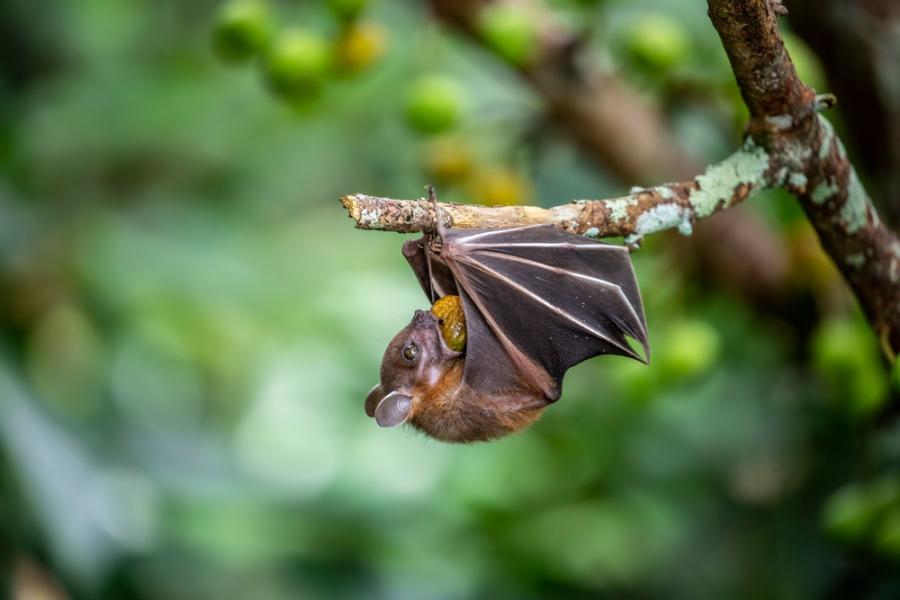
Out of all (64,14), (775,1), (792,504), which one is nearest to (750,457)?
(792,504)

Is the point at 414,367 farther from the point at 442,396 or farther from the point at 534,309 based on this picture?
the point at 534,309

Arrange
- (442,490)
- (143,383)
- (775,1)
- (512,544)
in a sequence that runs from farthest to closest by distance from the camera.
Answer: (143,383)
(442,490)
(512,544)
(775,1)

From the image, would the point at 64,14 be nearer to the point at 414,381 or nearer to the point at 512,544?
the point at 512,544

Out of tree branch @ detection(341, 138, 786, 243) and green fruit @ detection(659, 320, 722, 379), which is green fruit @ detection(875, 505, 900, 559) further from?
tree branch @ detection(341, 138, 786, 243)

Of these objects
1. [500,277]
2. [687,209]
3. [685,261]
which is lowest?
[687,209]

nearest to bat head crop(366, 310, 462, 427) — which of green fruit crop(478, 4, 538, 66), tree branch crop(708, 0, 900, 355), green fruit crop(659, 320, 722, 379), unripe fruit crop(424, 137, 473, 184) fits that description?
tree branch crop(708, 0, 900, 355)

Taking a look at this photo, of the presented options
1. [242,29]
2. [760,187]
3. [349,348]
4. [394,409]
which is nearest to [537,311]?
[394,409]
